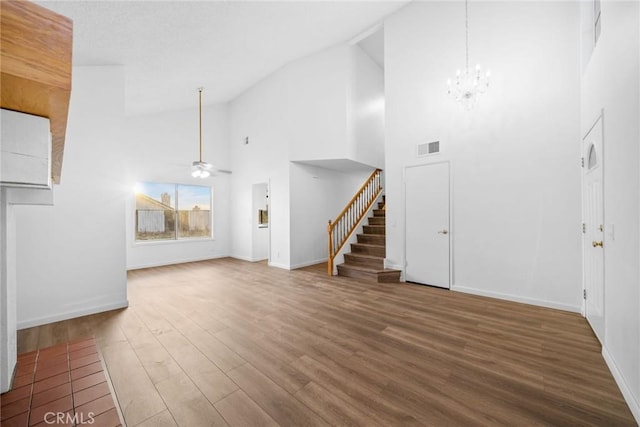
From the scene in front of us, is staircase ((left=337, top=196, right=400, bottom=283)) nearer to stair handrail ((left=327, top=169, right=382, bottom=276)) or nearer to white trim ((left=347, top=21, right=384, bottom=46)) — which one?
stair handrail ((left=327, top=169, right=382, bottom=276))

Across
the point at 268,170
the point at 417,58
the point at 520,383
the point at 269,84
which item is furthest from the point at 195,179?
the point at 520,383

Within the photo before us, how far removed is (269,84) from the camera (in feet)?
22.6

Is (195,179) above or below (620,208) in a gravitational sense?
above

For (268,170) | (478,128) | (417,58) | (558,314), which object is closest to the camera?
(558,314)

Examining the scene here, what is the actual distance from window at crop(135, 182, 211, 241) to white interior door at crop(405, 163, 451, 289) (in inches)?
228

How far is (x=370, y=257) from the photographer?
5574 mm

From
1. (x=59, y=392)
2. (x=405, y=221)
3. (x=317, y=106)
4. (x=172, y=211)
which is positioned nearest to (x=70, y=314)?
(x=59, y=392)

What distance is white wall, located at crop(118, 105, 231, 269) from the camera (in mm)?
6377

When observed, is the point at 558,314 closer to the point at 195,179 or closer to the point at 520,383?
the point at 520,383

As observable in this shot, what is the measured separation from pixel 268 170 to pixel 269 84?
2.28 m

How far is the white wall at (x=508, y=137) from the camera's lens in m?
3.55

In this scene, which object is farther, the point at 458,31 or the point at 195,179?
the point at 195,179

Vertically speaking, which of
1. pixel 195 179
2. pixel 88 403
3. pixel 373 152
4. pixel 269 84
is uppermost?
pixel 269 84

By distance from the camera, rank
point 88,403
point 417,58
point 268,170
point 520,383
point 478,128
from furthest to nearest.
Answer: point 268,170, point 417,58, point 478,128, point 520,383, point 88,403
